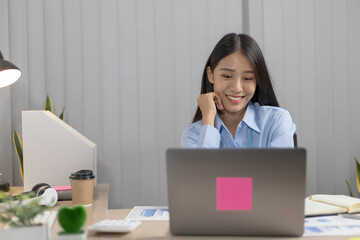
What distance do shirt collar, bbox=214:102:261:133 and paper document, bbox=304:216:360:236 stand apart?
2.34 ft

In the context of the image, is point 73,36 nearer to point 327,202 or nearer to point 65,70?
point 65,70

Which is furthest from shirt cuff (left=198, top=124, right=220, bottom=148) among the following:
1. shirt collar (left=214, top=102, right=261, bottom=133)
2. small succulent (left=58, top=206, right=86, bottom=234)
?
small succulent (left=58, top=206, right=86, bottom=234)

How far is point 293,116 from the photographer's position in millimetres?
3072

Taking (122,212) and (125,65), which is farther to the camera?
(125,65)

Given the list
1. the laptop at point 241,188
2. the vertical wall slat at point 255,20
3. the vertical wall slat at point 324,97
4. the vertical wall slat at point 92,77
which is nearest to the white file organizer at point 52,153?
the vertical wall slat at point 92,77

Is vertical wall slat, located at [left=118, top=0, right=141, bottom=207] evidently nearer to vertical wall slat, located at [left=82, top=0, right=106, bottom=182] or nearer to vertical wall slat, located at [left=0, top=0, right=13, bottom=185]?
vertical wall slat, located at [left=82, top=0, right=106, bottom=182]

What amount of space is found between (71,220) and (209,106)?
1.23 m

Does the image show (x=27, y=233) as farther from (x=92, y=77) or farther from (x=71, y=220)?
(x=92, y=77)

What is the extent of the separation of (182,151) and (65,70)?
206 cm

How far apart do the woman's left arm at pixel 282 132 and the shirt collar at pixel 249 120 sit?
88 mm

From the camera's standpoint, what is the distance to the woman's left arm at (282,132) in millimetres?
1924

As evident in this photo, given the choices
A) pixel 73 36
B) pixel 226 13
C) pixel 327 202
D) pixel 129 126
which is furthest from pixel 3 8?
pixel 327 202

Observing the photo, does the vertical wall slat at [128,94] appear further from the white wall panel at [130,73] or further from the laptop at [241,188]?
the laptop at [241,188]

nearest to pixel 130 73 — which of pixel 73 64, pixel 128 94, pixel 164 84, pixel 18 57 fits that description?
pixel 128 94
